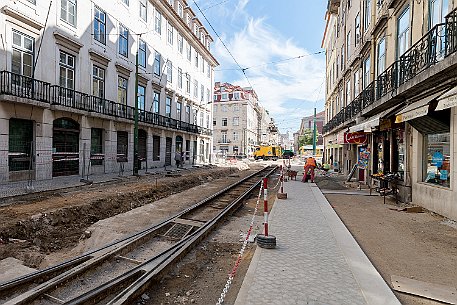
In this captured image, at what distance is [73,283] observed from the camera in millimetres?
4047

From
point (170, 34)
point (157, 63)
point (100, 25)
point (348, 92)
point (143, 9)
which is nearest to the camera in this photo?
point (100, 25)

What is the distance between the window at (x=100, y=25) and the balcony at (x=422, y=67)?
713 inches

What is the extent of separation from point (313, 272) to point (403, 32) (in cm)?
1126

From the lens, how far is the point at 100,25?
2017 centimetres

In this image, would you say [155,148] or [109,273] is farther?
[155,148]

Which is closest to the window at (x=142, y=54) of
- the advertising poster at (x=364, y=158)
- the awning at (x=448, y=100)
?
the advertising poster at (x=364, y=158)

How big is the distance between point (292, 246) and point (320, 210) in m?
3.89

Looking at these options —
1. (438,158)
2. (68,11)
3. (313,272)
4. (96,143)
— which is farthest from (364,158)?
(68,11)

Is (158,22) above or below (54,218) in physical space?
above

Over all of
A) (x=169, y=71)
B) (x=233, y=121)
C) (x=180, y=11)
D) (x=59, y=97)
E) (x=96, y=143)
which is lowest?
(x=96, y=143)

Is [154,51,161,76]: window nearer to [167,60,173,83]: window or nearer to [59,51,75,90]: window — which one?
[167,60,173,83]: window

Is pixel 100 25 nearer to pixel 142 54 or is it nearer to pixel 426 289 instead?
pixel 142 54

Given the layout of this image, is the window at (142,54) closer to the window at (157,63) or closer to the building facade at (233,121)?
the window at (157,63)

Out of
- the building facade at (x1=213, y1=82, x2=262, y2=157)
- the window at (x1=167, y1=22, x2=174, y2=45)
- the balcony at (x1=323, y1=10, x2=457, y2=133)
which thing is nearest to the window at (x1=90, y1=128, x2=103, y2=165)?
the window at (x1=167, y1=22, x2=174, y2=45)
